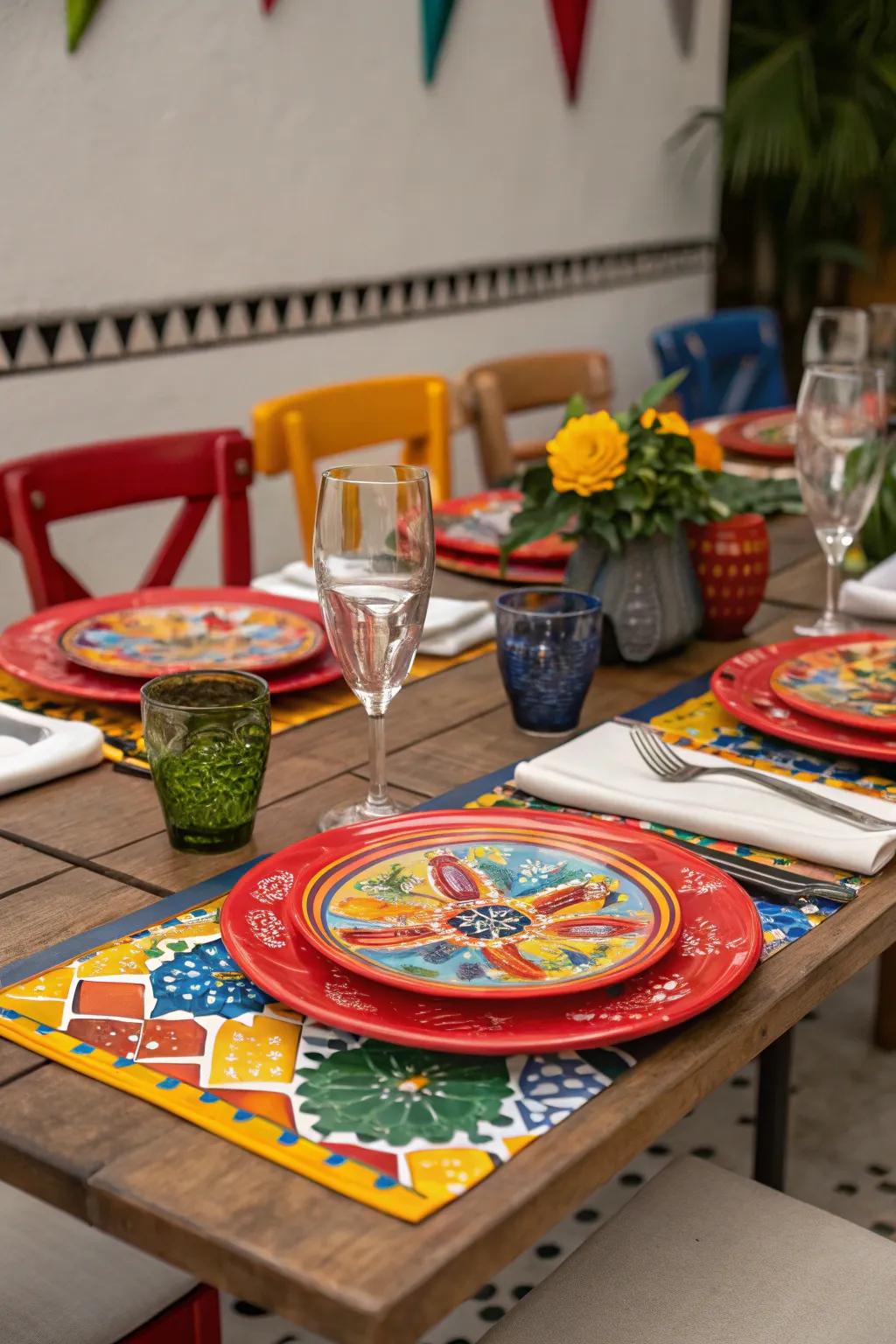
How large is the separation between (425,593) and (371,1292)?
0.47 m

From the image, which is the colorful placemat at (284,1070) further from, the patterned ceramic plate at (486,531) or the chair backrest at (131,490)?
the chair backrest at (131,490)

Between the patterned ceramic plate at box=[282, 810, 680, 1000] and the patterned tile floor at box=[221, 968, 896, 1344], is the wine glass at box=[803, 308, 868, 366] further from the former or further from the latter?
the patterned ceramic plate at box=[282, 810, 680, 1000]

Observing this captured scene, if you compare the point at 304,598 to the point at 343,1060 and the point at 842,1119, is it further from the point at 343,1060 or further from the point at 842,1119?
the point at 842,1119

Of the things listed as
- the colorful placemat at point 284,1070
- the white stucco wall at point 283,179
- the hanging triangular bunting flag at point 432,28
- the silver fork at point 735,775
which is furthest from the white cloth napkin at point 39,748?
the hanging triangular bunting flag at point 432,28

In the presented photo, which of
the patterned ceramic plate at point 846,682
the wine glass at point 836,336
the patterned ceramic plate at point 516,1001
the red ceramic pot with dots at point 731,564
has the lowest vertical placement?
the patterned ceramic plate at point 846,682

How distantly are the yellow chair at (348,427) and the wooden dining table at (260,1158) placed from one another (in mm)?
899

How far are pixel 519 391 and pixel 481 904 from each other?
1792mm

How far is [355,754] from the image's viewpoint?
1.09 metres

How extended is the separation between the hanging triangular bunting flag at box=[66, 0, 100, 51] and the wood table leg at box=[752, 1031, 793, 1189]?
2084mm

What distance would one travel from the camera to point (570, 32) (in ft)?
11.9

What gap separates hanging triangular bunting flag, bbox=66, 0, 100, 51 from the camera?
2469 mm

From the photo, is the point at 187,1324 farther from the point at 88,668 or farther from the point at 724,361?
the point at 724,361

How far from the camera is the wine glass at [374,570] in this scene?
90cm

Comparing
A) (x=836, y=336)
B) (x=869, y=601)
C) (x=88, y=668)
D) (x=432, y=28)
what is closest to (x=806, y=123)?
(x=432, y=28)
